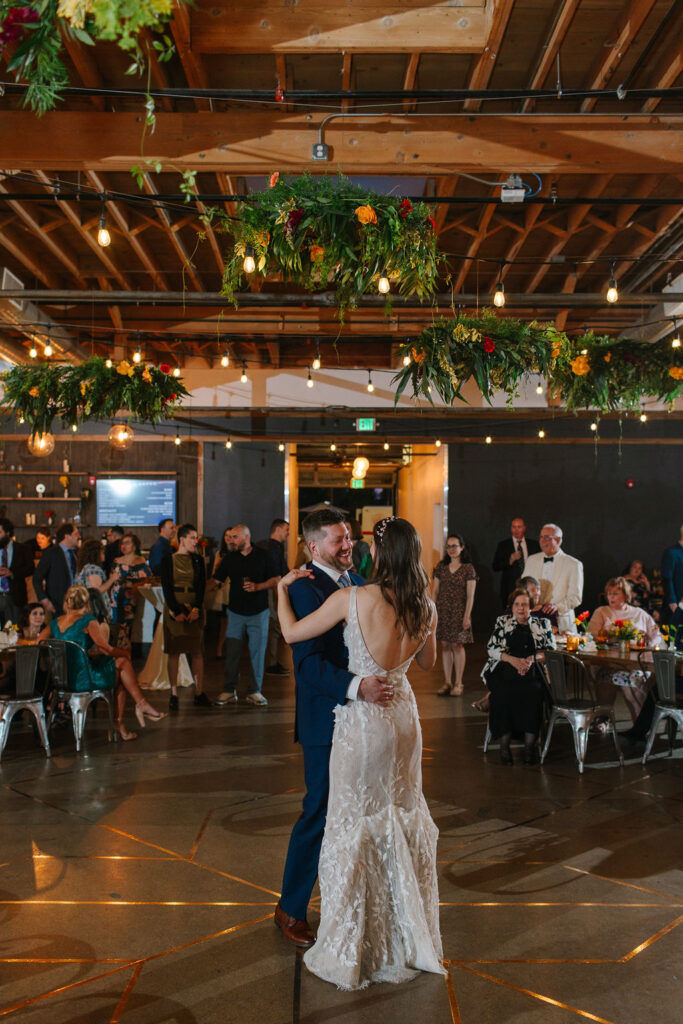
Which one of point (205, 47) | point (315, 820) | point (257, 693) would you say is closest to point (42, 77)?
point (315, 820)

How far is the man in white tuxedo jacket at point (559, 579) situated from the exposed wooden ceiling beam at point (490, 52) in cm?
354

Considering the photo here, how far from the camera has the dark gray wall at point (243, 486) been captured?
1464cm

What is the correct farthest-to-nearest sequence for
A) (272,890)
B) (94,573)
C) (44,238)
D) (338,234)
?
1. (44,238)
2. (94,573)
3. (338,234)
4. (272,890)

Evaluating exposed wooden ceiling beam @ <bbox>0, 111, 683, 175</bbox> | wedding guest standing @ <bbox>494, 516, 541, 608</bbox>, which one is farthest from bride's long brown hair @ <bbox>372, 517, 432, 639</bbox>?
wedding guest standing @ <bbox>494, 516, 541, 608</bbox>

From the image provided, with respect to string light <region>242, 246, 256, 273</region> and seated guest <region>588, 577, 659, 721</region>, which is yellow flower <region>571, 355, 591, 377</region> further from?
string light <region>242, 246, 256, 273</region>

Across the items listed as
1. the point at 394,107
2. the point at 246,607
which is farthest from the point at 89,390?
the point at 394,107

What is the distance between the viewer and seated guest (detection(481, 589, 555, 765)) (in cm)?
627

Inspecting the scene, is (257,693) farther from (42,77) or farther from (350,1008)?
(42,77)

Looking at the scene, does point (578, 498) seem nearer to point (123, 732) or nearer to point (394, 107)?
point (394, 107)

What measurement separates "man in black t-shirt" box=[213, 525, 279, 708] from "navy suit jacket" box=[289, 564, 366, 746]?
15.5 ft

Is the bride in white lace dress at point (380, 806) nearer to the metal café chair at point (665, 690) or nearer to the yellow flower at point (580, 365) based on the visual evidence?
the metal café chair at point (665, 690)

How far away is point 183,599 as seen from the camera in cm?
782

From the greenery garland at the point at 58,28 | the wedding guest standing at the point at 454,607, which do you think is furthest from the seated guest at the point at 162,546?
→ the greenery garland at the point at 58,28

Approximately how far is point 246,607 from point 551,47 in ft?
17.0
